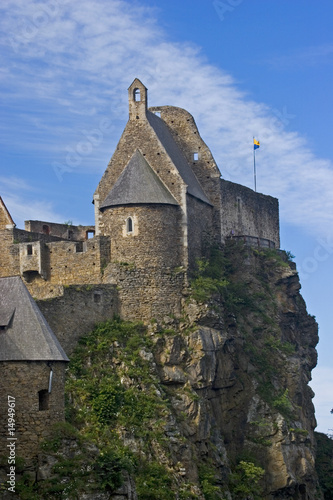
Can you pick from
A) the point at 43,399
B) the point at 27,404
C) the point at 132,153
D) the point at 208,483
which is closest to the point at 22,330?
the point at 43,399

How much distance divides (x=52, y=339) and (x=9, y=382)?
322cm

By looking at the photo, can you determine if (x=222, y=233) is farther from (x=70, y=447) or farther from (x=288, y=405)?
(x=70, y=447)

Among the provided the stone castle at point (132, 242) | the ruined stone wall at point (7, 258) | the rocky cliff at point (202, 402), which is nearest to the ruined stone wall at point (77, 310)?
the stone castle at point (132, 242)

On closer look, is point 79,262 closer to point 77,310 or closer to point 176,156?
point 77,310

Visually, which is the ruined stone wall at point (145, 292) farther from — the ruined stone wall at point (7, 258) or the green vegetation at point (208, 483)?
the green vegetation at point (208, 483)

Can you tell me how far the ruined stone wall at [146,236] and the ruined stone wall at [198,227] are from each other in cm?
132

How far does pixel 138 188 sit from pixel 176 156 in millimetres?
5706

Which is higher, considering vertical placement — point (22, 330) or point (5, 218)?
point (5, 218)

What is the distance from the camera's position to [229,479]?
70375 mm

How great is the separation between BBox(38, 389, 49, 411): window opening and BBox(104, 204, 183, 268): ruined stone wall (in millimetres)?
16395

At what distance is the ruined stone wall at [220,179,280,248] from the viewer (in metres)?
81.8

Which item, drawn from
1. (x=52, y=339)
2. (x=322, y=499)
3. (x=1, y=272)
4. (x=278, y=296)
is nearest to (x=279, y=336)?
(x=278, y=296)

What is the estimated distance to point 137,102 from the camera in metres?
76.2

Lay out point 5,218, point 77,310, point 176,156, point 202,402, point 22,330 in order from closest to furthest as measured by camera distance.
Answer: point 22,330, point 77,310, point 202,402, point 5,218, point 176,156
